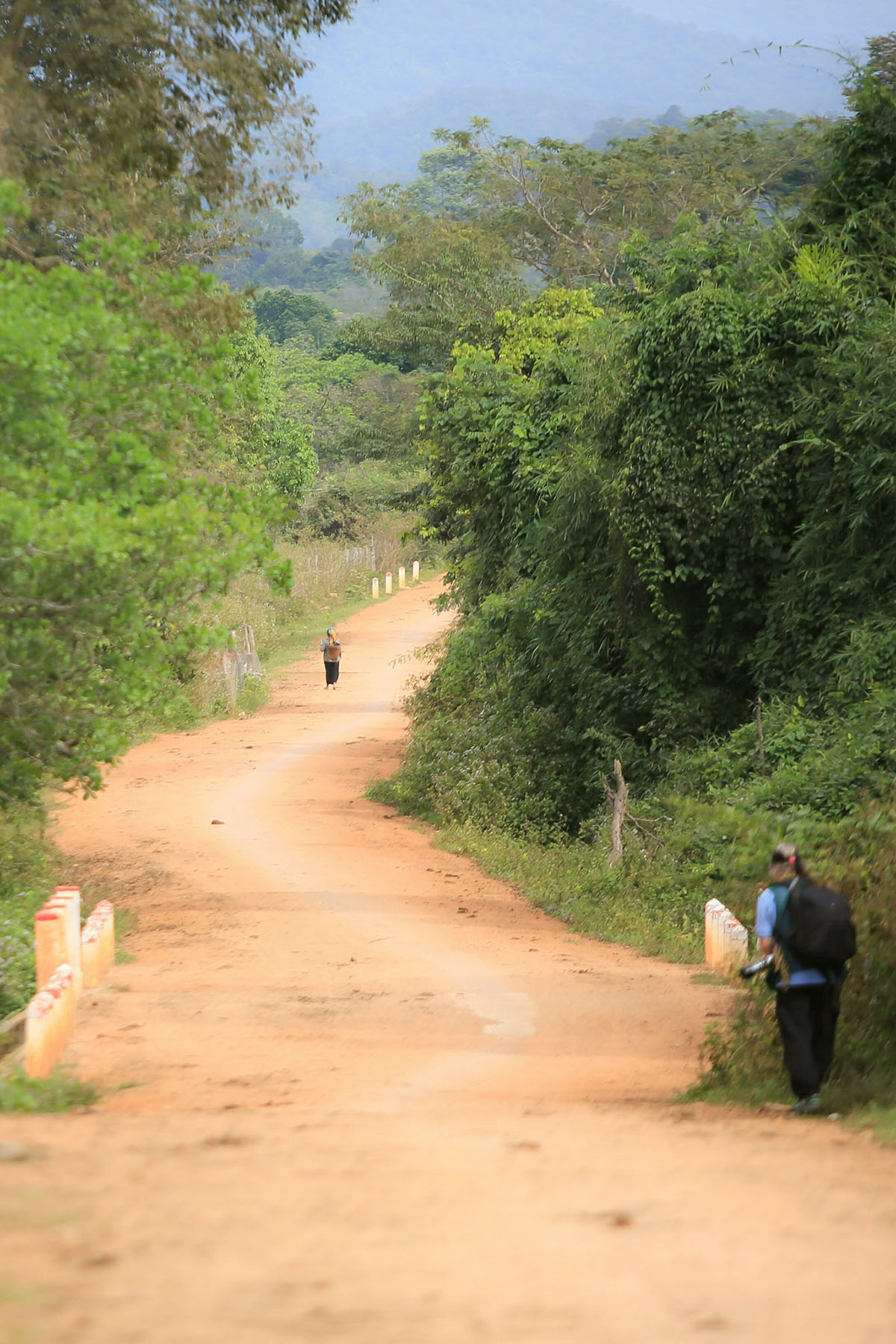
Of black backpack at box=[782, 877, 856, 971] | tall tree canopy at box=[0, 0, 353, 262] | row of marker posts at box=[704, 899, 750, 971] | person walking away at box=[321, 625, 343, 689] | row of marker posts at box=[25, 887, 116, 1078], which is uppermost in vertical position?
tall tree canopy at box=[0, 0, 353, 262]

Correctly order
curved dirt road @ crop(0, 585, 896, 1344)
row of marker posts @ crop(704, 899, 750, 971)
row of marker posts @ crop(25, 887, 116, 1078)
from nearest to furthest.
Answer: curved dirt road @ crop(0, 585, 896, 1344)
row of marker posts @ crop(25, 887, 116, 1078)
row of marker posts @ crop(704, 899, 750, 971)

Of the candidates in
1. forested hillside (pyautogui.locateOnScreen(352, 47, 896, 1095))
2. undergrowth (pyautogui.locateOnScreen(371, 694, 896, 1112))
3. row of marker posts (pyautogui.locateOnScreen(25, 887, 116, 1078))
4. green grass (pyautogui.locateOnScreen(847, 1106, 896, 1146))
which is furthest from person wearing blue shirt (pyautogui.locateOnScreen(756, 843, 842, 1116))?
row of marker posts (pyautogui.locateOnScreen(25, 887, 116, 1078))

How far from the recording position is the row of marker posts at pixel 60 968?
8.16 m

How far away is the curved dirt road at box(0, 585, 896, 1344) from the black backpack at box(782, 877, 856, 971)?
2.90 ft

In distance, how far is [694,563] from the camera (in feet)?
53.8

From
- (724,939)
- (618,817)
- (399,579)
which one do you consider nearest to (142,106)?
(618,817)

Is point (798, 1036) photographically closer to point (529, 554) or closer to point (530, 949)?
point (530, 949)

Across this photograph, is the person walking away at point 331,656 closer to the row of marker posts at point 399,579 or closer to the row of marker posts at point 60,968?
the row of marker posts at point 399,579

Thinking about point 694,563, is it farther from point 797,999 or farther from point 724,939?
point 797,999

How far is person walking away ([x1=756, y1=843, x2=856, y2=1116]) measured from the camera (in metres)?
7.45

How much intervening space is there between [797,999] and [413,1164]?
108 inches

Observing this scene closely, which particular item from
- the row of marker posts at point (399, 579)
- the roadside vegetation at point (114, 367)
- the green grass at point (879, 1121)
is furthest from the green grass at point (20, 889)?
the row of marker posts at point (399, 579)

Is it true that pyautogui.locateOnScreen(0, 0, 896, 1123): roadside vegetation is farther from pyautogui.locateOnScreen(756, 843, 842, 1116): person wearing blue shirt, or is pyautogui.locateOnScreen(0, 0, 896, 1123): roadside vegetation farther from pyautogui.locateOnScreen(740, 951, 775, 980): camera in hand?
pyautogui.locateOnScreen(740, 951, 775, 980): camera in hand

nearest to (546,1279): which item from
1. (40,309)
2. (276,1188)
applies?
(276,1188)
